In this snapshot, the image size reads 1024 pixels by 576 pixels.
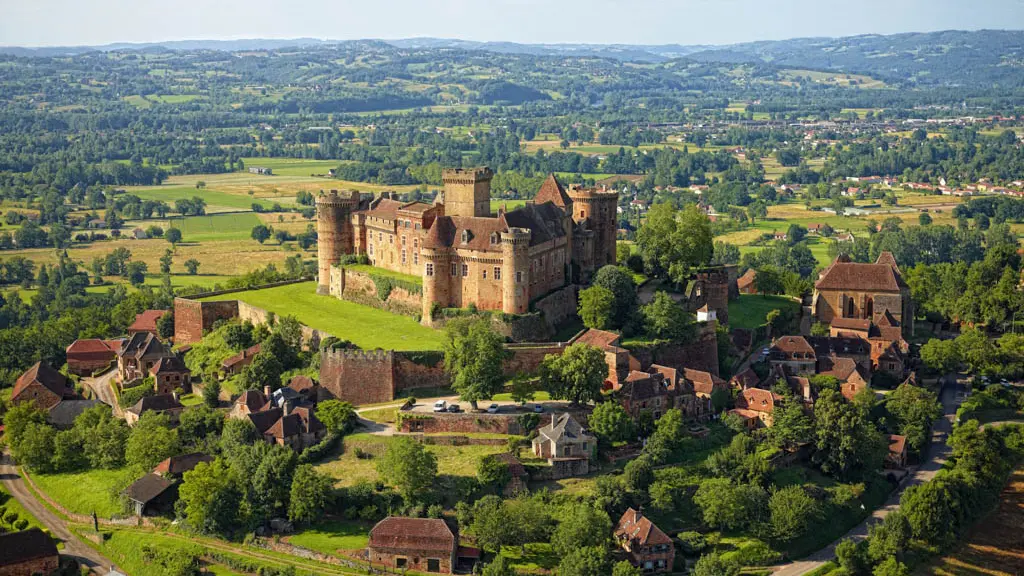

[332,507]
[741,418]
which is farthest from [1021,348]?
[332,507]

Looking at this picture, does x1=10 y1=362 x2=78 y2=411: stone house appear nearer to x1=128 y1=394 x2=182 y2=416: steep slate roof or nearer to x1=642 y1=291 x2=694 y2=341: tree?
x1=128 y1=394 x2=182 y2=416: steep slate roof

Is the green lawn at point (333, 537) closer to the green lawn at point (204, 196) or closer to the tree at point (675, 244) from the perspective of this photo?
the tree at point (675, 244)

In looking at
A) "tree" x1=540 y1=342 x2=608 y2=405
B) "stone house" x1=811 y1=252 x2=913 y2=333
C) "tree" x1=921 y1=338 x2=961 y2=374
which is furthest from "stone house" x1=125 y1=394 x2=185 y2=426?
"tree" x1=921 y1=338 x2=961 y2=374

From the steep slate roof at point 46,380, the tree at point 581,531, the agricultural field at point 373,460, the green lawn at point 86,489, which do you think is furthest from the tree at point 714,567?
the steep slate roof at point 46,380

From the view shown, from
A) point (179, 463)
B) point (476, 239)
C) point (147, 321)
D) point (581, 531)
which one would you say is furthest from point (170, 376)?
point (581, 531)

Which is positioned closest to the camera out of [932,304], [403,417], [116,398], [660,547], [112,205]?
[660,547]

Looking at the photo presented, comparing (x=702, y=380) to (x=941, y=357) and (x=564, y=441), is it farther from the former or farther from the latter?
(x=941, y=357)

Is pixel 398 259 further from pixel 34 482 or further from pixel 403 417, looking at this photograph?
pixel 34 482
